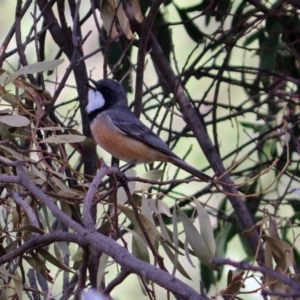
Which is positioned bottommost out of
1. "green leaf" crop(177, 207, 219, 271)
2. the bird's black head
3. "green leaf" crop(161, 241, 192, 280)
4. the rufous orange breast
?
"green leaf" crop(161, 241, 192, 280)

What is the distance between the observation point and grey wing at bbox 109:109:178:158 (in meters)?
3.24

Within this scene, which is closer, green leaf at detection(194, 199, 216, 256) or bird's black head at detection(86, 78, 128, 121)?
green leaf at detection(194, 199, 216, 256)

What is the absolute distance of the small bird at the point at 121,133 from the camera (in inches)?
129

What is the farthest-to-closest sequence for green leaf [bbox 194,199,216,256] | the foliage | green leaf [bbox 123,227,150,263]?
green leaf [bbox 194,199,216,256] → green leaf [bbox 123,227,150,263] → the foliage

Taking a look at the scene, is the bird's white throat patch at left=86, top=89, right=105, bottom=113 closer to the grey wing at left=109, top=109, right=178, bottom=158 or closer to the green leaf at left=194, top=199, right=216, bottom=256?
the grey wing at left=109, top=109, right=178, bottom=158

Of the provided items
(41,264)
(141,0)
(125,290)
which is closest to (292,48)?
(141,0)

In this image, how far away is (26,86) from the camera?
2.29 meters

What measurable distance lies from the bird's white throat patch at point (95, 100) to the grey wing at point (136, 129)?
0.33 ft

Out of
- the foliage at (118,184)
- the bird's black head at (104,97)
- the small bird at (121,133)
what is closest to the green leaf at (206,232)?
the foliage at (118,184)

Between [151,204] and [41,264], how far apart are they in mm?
399

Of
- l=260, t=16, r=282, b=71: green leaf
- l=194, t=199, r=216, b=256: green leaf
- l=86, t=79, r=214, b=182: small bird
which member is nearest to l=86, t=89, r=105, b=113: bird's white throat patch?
l=86, t=79, r=214, b=182: small bird

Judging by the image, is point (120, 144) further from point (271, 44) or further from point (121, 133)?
point (271, 44)

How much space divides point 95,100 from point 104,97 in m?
0.13

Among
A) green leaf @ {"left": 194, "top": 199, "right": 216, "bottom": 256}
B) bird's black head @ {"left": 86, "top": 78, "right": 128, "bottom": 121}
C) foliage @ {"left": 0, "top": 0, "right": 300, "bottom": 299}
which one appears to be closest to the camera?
foliage @ {"left": 0, "top": 0, "right": 300, "bottom": 299}
